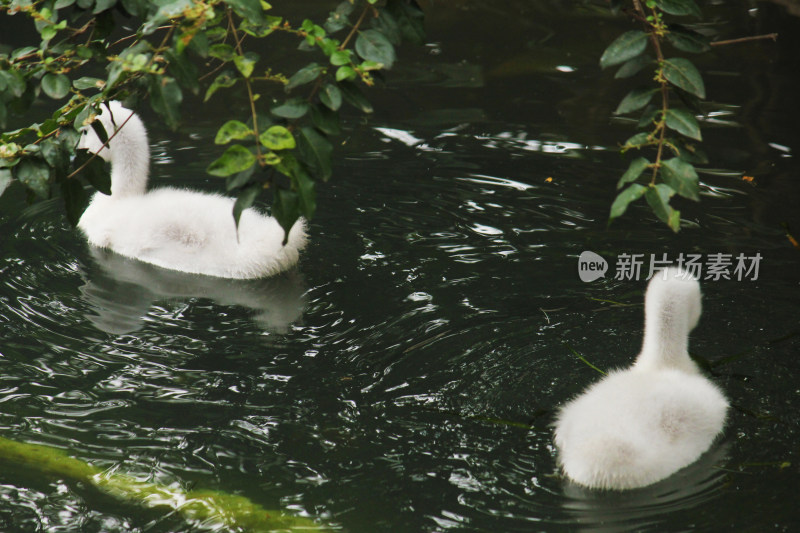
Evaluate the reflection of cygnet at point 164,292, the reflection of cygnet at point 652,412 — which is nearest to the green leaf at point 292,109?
the reflection of cygnet at point 652,412

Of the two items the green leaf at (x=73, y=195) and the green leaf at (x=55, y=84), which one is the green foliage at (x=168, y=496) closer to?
the green leaf at (x=73, y=195)

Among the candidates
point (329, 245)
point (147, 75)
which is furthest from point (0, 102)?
point (329, 245)

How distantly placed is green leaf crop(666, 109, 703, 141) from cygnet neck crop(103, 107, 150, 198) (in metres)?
4.11

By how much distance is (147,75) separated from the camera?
2506 mm

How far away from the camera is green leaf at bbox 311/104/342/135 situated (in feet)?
7.95

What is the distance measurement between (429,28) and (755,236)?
4.56 meters

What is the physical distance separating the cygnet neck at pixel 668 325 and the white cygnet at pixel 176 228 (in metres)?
2.00

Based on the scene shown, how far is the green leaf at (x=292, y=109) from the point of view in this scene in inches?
94.2

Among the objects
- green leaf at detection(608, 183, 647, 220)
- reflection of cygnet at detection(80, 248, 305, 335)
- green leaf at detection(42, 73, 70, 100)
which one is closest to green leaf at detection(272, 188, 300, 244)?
green leaf at detection(608, 183, 647, 220)

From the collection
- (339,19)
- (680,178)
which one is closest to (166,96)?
(339,19)

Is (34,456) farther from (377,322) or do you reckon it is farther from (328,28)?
(328,28)

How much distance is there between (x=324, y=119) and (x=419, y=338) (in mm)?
2247

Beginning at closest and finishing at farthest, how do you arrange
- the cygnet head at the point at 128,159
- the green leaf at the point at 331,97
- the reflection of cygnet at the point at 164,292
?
the green leaf at the point at 331,97 < the reflection of cygnet at the point at 164,292 < the cygnet head at the point at 128,159

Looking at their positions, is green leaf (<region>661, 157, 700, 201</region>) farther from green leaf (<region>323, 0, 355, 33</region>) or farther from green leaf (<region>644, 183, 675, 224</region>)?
green leaf (<region>323, 0, 355, 33</region>)
